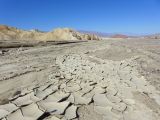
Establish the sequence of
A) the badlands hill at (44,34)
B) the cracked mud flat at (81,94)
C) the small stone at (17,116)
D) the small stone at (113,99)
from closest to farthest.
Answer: the small stone at (17,116), the cracked mud flat at (81,94), the small stone at (113,99), the badlands hill at (44,34)

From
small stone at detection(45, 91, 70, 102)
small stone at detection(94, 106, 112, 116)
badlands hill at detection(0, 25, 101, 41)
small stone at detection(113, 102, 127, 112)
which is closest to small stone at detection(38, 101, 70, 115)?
small stone at detection(45, 91, 70, 102)

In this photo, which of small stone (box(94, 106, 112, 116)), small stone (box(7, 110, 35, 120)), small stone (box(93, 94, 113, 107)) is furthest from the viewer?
small stone (box(93, 94, 113, 107))

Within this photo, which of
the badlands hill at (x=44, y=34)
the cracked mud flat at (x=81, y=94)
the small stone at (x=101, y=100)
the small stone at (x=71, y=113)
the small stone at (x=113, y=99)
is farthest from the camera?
the badlands hill at (x=44, y=34)

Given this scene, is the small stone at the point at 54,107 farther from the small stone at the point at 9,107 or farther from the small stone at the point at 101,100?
the small stone at the point at 101,100

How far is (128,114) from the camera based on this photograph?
3.51 meters

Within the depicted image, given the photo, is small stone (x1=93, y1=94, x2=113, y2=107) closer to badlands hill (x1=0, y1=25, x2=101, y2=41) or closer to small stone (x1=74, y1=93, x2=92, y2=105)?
small stone (x1=74, y1=93, x2=92, y2=105)

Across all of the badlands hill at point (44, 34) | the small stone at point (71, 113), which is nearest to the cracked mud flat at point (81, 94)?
the small stone at point (71, 113)

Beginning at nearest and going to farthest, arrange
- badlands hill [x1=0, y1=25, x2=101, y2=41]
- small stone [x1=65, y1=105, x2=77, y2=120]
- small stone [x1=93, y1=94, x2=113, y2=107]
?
1. small stone [x1=65, y1=105, x2=77, y2=120]
2. small stone [x1=93, y1=94, x2=113, y2=107]
3. badlands hill [x1=0, y1=25, x2=101, y2=41]

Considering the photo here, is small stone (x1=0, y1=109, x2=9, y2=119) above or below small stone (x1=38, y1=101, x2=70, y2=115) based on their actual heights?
above

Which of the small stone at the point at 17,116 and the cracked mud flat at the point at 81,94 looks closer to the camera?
the small stone at the point at 17,116

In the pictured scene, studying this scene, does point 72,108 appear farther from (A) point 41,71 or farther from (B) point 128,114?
(A) point 41,71

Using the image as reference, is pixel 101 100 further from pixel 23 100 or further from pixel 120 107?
pixel 23 100

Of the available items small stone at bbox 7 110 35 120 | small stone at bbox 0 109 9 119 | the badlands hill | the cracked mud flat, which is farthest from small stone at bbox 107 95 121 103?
the badlands hill

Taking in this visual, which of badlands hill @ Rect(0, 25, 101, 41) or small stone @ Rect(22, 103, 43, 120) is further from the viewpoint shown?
badlands hill @ Rect(0, 25, 101, 41)
